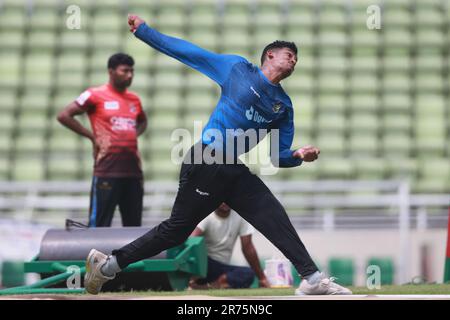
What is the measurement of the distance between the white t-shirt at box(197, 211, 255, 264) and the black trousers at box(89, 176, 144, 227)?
0.56 meters

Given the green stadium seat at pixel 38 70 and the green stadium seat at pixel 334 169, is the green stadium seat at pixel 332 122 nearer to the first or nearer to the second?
the green stadium seat at pixel 334 169

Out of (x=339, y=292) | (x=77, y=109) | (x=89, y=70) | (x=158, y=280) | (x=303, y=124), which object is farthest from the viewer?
(x=89, y=70)

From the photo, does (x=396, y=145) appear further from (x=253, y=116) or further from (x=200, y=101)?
(x=253, y=116)

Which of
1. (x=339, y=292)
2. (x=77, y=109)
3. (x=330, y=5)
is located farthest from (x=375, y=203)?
(x=330, y=5)

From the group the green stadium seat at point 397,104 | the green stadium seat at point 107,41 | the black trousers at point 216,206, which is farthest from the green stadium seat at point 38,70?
the black trousers at point 216,206

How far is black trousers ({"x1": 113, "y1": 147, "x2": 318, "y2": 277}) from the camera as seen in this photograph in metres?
5.54

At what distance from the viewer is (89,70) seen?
1538 centimetres

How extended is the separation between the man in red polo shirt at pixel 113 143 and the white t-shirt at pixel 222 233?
1.90ft

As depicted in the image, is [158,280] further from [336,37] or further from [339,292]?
[336,37]

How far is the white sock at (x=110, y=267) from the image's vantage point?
18.9 ft

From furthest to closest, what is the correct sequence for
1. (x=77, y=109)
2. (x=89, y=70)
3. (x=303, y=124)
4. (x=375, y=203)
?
(x=89, y=70)
(x=303, y=124)
(x=375, y=203)
(x=77, y=109)

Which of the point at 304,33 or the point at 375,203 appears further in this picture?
the point at 304,33

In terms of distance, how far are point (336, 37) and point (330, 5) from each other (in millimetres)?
697

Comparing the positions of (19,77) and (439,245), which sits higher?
(19,77)
